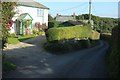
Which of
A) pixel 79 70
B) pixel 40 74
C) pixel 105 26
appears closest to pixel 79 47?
pixel 79 70

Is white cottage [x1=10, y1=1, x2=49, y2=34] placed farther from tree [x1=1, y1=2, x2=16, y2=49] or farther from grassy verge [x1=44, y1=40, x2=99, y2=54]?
tree [x1=1, y1=2, x2=16, y2=49]

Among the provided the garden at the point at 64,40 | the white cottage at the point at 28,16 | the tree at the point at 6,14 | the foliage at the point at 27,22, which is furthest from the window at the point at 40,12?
the tree at the point at 6,14

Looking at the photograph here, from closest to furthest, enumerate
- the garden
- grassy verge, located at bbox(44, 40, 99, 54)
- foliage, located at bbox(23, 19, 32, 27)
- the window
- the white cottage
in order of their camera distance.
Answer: grassy verge, located at bbox(44, 40, 99, 54) < the garden < the white cottage < foliage, located at bbox(23, 19, 32, 27) < the window

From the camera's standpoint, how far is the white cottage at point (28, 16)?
39.4 metres

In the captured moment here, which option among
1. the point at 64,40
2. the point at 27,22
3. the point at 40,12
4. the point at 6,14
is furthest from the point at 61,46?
the point at 40,12

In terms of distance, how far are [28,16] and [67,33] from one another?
12770mm

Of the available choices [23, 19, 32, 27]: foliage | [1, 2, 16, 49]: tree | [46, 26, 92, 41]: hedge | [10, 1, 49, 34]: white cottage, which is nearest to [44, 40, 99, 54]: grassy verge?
[46, 26, 92, 41]: hedge

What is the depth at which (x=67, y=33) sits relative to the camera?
30.3 metres

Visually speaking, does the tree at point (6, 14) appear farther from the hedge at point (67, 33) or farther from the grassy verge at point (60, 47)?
the hedge at point (67, 33)

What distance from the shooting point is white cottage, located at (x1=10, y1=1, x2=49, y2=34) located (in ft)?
129

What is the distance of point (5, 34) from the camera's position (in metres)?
13.9

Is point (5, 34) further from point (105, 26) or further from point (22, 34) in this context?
point (105, 26)

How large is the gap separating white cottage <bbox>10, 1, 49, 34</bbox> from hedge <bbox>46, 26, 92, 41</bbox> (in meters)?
7.66

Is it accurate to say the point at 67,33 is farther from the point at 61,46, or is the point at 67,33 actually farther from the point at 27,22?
the point at 27,22
